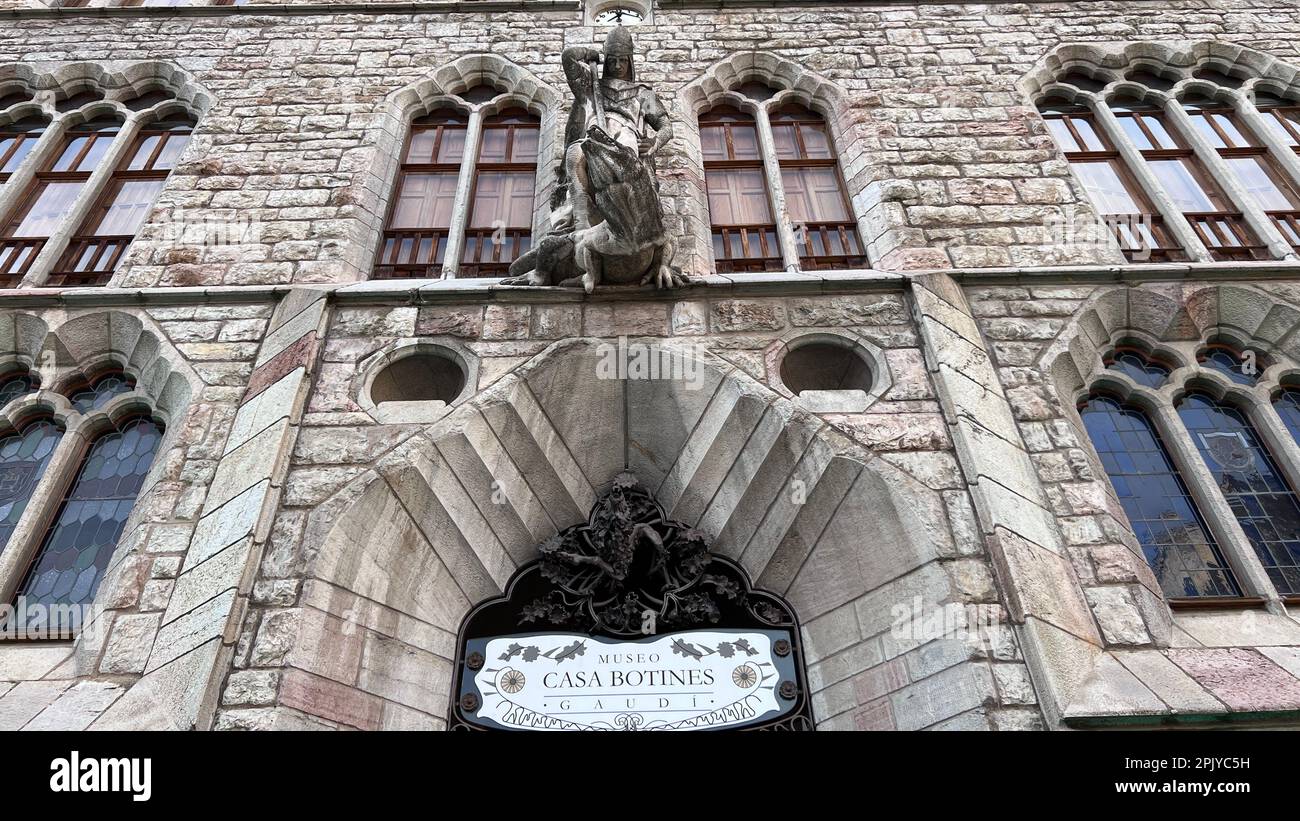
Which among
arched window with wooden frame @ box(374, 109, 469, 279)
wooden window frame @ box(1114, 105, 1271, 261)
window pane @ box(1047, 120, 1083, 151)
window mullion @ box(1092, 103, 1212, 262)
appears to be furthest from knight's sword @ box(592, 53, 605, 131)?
wooden window frame @ box(1114, 105, 1271, 261)

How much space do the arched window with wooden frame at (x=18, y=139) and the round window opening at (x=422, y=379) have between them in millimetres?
5069

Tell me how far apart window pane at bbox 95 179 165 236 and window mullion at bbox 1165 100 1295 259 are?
9349 mm

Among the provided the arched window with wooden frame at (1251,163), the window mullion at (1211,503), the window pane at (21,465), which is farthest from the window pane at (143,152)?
the arched window with wooden frame at (1251,163)

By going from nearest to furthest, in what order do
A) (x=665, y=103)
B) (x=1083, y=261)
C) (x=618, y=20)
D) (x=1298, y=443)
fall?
(x=1298, y=443) < (x=1083, y=261) < (x=665, y=103) < (x=618, y=20)

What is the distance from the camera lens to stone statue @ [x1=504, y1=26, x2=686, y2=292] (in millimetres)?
6534

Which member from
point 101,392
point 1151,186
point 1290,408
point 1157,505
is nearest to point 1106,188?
point 1151,186

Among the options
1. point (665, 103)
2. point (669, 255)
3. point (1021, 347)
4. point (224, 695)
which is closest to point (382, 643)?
point (224, 695)

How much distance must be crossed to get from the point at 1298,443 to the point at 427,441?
19.8ft

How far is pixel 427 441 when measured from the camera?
236 inches

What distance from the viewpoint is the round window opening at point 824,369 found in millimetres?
6711

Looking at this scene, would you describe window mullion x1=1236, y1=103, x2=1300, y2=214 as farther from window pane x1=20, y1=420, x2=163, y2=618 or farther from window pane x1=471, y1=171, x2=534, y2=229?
window pane x1=20, y1=420, x2=163, y2=618

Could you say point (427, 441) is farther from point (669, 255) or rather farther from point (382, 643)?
point (669, 255)

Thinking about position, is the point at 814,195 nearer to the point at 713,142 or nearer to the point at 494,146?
the point at 713,142

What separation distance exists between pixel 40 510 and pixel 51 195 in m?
3.86
